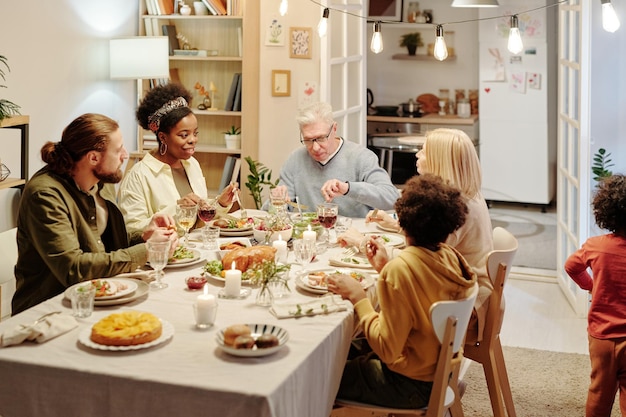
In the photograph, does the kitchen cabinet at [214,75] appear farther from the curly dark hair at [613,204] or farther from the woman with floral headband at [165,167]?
the curly dark hair at [613,204]

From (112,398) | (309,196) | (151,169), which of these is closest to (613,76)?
(309,196)

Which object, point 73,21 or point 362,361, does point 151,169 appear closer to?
point 362,361

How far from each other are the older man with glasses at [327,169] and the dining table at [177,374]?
1735 millimetres

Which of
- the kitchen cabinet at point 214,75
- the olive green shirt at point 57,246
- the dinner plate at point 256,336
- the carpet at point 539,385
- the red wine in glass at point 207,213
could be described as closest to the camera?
the dinner plate at point 256,336

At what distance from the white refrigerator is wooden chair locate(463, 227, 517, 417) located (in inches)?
181

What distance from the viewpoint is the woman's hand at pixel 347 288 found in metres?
2.53

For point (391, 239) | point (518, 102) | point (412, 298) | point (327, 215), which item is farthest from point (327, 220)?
point (518, 102)

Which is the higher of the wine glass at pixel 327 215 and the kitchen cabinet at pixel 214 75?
the kitchen cabinet at pixel 214 75

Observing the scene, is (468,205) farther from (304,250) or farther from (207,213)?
(207,213)

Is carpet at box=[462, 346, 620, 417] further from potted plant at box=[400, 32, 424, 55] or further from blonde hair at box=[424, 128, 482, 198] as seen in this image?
potted plant at box=[400, 32, 424, 55]

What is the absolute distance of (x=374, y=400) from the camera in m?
2.48

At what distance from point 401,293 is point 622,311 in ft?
3.31

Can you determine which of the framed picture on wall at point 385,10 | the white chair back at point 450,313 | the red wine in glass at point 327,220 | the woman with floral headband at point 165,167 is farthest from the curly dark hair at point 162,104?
the framed picture on wall at point 385,10

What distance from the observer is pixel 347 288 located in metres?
2.54
